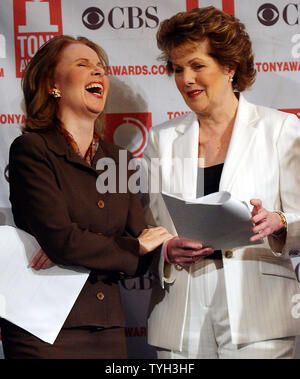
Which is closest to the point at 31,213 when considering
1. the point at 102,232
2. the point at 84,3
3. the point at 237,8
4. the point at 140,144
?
the point at 102,232

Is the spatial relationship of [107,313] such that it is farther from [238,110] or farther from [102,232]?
[238,110]

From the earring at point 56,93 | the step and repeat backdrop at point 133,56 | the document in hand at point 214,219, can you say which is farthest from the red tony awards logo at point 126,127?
the document in hand at point 214,219

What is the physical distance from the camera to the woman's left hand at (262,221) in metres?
1.91

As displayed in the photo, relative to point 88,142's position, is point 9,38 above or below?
above

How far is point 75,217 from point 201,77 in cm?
69

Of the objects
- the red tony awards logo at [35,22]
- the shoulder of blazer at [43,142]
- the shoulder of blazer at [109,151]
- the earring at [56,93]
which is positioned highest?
the red tony awards logo at [35,22]

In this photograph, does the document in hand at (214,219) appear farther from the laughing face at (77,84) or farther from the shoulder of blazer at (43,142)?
the laughing face at (77,84)

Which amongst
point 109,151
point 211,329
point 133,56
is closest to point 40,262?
point 109,151

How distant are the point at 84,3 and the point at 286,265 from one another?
4.63 ft

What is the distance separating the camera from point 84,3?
262 cm

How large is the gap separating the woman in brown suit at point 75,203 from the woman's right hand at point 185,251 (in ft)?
0.25

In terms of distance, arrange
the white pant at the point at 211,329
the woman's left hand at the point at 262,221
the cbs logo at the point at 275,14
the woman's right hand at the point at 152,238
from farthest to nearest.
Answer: the cbs logo at the point at 275,14 → the woman's right hand at the point at 152,238 → the white pant at the point at 211,329 → the woman's left hand at the point at 262,221

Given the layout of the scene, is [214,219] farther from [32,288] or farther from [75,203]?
[32,288]

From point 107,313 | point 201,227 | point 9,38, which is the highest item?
point 9,38
